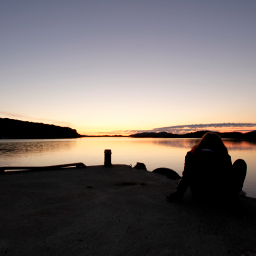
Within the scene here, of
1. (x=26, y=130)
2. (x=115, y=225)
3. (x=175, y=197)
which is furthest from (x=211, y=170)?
(x=26, y=130)

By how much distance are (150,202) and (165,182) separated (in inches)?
95.8

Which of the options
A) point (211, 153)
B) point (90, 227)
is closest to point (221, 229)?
point (211, 153)

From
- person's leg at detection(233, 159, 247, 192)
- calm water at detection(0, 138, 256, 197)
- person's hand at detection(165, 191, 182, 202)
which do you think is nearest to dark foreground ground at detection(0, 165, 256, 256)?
person's hand at detection(165, 191, 182, 202)

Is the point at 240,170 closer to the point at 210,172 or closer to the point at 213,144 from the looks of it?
the point at 210,172

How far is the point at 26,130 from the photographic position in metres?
133

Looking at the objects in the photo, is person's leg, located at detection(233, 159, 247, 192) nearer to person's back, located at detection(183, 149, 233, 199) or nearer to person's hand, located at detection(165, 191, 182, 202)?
person's back, located at detection(183, 149, 233, 199)

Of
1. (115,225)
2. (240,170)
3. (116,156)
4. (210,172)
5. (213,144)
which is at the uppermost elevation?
(213,144)

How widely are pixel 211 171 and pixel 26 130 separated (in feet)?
494

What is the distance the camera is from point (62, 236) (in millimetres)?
2754

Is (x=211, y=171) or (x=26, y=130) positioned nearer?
(x=211, y=171)

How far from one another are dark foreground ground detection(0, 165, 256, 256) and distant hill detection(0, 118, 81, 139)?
137288 millimetres

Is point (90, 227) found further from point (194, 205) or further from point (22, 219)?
point (194, 205)

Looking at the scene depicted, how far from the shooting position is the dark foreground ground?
8.18 ft

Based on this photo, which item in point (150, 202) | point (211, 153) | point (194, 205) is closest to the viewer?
point (211, 153)
